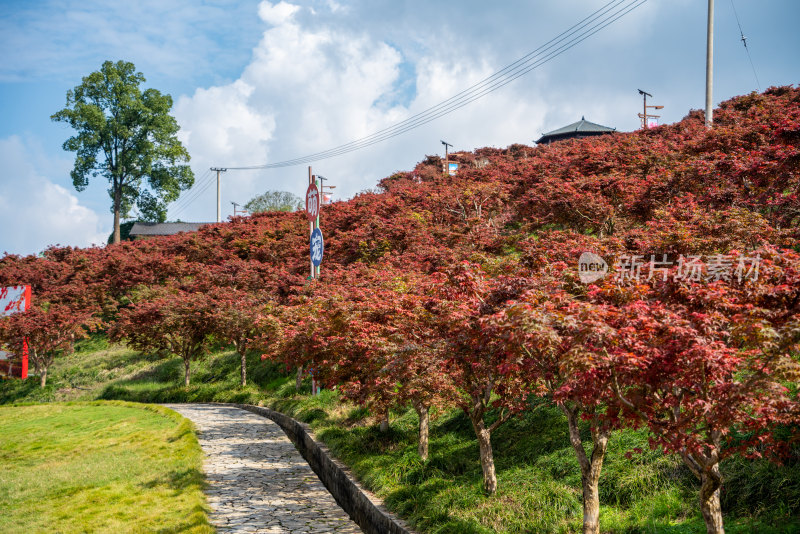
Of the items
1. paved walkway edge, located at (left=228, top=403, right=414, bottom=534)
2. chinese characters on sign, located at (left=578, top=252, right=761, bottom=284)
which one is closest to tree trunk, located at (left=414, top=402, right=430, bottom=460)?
paved walkway edge, located at (left=228, top=403, right=414, bottom=534)

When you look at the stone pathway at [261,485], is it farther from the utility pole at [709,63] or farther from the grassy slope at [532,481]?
the utility pole at [709,63]

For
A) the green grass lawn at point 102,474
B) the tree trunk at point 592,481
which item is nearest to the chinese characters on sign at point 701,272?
the tree trunk at point 592,481

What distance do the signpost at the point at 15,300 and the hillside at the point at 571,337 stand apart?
321 inches

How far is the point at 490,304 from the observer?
7.18m

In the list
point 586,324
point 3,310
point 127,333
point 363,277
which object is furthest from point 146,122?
point 586,324

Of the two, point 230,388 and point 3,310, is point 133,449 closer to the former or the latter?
point 230,388

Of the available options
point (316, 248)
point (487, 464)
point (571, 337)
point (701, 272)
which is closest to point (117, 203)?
point (316, 248)

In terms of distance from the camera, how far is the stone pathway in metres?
9.70

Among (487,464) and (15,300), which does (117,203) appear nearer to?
(15,300)

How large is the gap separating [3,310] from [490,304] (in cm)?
2997

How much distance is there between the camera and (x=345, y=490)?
1055cm

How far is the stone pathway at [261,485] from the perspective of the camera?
9.70m

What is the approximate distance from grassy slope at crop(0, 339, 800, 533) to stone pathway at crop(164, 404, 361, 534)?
88 cm

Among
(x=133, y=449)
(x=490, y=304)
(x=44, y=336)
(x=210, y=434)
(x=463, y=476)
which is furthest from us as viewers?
(x=44, y=336)
